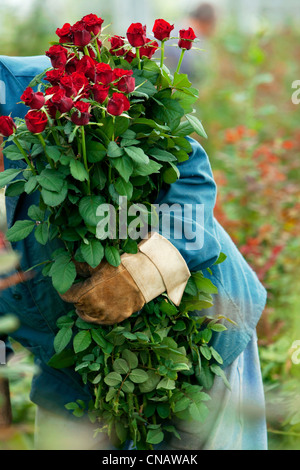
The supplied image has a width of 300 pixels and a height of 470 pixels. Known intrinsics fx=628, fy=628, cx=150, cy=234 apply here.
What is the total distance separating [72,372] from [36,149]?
78cm

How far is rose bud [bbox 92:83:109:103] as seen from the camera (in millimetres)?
1448

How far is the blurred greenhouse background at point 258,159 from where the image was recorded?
272 cm

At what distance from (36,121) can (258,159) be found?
2.98 m

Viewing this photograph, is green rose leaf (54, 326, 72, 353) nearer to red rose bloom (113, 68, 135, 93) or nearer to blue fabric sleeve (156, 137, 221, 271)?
blue fabric sleeve (156, 137, 221, 271)

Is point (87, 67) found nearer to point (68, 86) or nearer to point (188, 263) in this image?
point (68, 86)

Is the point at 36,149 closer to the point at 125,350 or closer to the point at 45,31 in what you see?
the point at 125,350

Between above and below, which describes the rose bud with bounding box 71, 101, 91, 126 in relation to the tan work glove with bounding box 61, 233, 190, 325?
above

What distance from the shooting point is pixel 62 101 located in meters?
1.40

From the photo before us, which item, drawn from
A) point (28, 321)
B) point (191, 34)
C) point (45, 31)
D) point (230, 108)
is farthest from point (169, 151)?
point (45, 31)

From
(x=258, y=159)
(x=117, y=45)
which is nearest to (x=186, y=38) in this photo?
(x=117, y=45)

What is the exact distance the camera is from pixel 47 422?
2.31 meters

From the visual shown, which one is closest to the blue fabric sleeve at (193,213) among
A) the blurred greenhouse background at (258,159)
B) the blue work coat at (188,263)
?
the blue work coat at (188,263)

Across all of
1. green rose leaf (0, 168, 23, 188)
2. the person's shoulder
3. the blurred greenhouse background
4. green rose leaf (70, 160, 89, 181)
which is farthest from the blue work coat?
green rose leaf (70, 160, 89, 181)

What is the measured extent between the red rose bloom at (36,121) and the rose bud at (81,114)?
0.23ft
